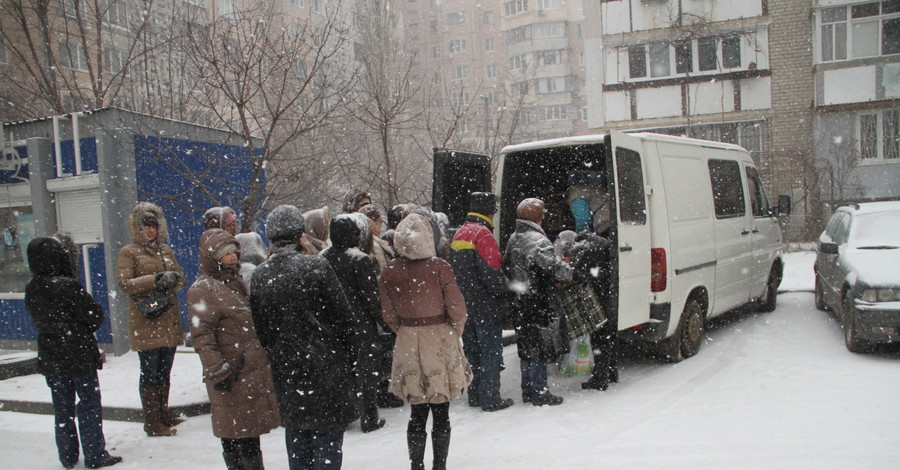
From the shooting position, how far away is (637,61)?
24453 millimetres

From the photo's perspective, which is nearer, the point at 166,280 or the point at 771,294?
the point at 166,280

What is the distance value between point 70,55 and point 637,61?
19389 mm

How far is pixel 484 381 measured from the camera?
568 centimetres

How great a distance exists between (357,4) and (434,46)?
41.0 m

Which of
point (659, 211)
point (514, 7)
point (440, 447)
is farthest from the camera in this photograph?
point (514, 7)

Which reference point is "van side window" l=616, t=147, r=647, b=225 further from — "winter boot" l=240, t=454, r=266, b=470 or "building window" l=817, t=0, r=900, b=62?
"building window" l=817, t=0, r=900, b=62

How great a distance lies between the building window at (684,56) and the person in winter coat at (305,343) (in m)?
22.9

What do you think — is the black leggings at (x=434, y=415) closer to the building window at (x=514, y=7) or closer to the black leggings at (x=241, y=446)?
the black leggings at (x=241, y=446)

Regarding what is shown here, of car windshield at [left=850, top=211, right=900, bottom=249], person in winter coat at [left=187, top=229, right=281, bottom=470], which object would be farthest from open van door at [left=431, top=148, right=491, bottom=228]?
car windshield at [left=850, top=211, right=900, bottom=249]

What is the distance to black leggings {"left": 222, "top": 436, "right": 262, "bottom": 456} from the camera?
3801 millimetres

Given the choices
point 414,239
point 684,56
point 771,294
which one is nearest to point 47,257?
Answer: point 414,239

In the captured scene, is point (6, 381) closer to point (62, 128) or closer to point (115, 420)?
point (115, 420)

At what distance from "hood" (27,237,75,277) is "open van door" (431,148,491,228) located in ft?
11.7

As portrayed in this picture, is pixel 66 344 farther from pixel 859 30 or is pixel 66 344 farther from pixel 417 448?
pixel 859 30
